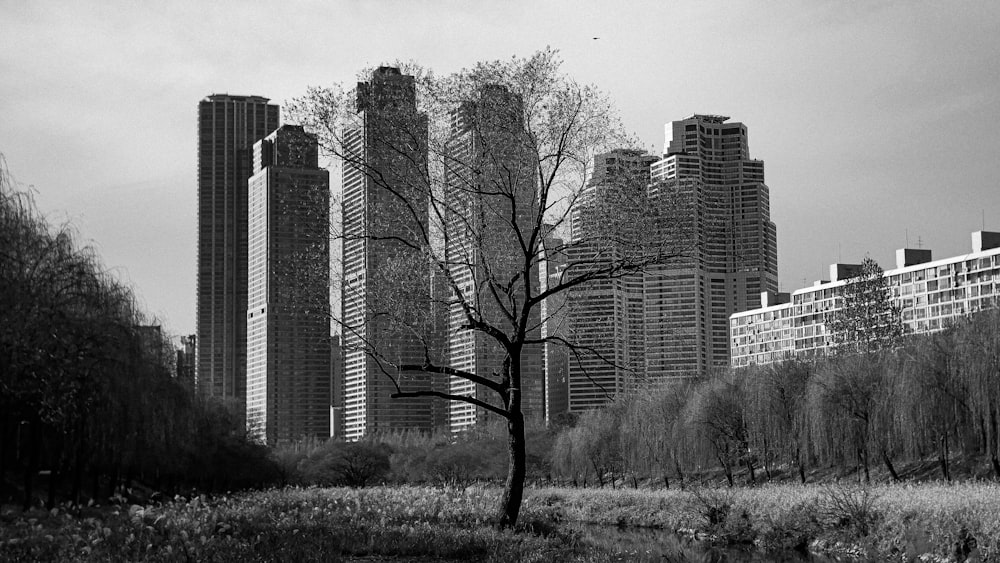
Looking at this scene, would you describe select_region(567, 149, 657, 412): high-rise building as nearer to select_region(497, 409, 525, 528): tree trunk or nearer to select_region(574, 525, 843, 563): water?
select_region(497, 409, 525, 528): tree trunk

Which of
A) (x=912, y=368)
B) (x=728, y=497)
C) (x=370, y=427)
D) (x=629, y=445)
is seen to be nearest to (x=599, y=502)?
(x=728, y=497)

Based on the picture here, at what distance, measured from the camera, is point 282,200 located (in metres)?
20.1

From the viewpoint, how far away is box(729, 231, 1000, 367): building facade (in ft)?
420

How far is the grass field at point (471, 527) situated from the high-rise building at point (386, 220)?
12.1 feet

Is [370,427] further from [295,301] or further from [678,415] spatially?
[295,301]

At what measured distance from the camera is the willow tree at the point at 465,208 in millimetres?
19516

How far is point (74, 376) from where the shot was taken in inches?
960

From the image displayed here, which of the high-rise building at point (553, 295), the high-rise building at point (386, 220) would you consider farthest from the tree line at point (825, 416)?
the high-rise building at point (386, 220)

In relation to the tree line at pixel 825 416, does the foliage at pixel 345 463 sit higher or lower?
lower

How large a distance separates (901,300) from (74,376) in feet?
426

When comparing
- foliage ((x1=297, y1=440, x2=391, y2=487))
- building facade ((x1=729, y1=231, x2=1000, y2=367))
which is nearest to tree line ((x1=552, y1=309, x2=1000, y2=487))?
foliage ((x1=297, y1=440, x2=391, y2=487))

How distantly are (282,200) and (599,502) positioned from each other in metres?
26.0

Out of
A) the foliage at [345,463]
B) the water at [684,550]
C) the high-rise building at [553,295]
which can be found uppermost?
the high-rise building at [553,295]

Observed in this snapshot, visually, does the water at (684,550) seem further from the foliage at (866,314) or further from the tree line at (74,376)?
the foliage at (866,314)
